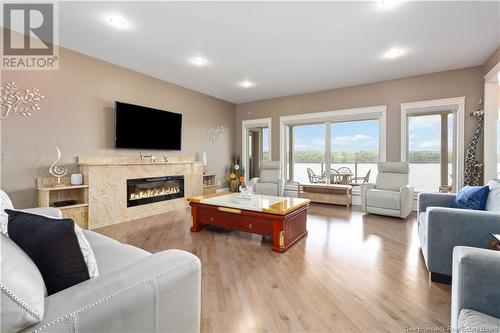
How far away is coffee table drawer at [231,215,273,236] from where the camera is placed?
291 centimetres

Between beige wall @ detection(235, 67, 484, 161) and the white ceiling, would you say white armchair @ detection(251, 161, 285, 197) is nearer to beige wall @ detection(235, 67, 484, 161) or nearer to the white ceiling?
beige wall @ detection(235, 67, 484, 161)

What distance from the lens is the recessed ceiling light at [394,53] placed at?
12.1 ft

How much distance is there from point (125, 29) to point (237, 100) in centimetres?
411

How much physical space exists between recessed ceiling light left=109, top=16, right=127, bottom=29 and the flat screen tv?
153cm

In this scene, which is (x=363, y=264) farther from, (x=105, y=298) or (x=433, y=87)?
(x=433, y=87)

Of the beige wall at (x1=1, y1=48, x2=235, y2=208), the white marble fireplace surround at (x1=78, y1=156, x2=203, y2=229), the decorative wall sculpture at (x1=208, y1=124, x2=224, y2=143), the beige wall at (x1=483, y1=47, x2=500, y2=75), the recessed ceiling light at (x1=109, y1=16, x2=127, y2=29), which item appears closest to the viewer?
the recessed ceiling light at (x1=109, y1=16, x2=127, y2=29)

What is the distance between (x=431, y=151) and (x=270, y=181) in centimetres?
351

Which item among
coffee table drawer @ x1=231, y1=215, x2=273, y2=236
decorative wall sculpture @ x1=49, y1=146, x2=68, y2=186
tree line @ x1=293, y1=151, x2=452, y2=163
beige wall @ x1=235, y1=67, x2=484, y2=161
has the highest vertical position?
beige wall @ x1=235, y1=67, x2=484, y2=161

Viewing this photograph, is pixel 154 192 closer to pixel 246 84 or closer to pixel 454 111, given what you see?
pixel 246 84

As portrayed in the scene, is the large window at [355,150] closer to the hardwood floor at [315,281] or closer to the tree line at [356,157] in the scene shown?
the tree line at [356,157]

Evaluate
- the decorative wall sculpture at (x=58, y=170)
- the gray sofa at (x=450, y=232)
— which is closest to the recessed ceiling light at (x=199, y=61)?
the decorative wall sculpture at (x=58, y=170)

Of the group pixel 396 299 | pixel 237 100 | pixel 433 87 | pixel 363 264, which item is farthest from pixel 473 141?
pixel 237 100

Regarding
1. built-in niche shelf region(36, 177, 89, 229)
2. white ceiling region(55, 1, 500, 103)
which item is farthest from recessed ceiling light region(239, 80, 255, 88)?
built-in niche shelf region(36, 177, 89, 229)

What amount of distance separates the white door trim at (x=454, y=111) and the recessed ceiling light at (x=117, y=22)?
524 cm
